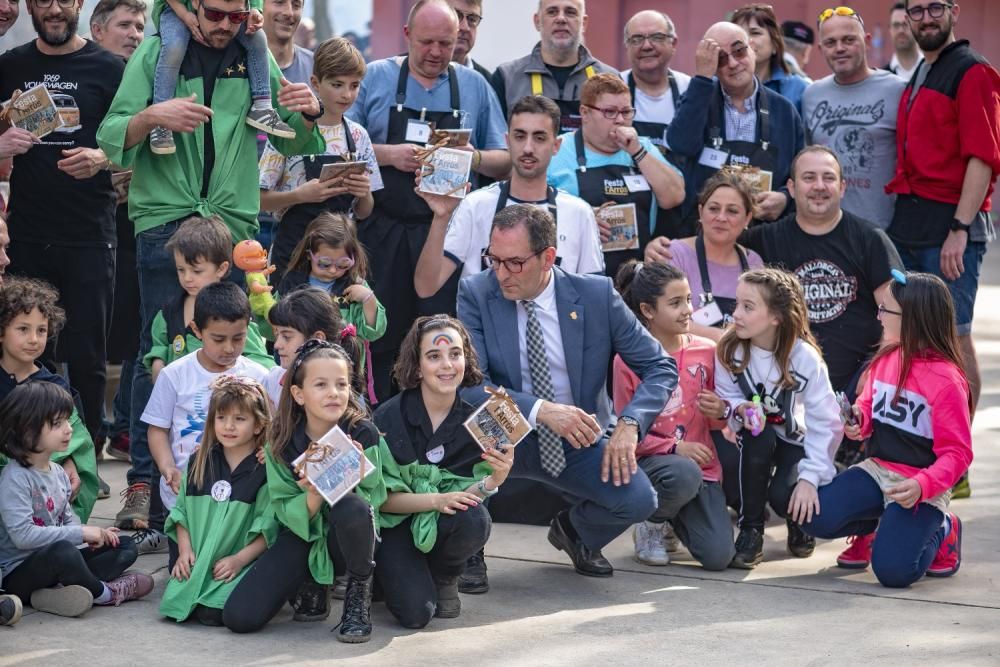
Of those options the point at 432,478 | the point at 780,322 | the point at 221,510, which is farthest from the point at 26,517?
the point at 780,322

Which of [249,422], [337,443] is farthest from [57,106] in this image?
[337,443]

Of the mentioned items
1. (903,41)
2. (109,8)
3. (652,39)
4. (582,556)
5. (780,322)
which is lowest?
(582,556)

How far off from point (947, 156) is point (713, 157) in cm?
117

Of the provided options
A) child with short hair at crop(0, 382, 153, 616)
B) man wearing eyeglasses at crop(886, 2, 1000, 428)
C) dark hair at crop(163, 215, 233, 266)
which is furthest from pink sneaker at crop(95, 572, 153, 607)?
man wearing eyeglasses at crop(886, 2, 1000, 428)

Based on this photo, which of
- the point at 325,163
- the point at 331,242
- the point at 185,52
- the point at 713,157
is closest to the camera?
the point at 185,52

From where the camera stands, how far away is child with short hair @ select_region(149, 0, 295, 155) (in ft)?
18.4

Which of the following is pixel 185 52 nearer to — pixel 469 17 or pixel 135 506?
pixel 135 506

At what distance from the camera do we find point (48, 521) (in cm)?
488

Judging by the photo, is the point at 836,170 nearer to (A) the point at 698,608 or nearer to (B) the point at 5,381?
(A) the point at 698,608

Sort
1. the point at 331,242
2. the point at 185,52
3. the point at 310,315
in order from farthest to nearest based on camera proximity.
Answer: the point at 331,242
the point at 185,52
the point at 310,315

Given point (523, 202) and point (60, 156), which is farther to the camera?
point (60, 156)

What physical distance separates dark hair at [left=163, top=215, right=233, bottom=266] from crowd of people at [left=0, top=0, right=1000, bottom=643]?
0.01m

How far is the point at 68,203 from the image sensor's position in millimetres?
6379

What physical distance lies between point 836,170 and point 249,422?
3132 mm
